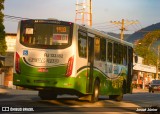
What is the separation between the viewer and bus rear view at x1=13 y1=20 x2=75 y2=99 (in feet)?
65.5

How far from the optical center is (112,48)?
25.1 meters

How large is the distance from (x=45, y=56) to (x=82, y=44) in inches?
71.0

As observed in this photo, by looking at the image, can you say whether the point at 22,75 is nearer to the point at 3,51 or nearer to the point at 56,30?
the point at 56,30

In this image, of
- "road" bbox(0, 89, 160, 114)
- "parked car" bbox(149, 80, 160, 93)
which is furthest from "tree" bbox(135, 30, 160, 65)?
"road" bbox(0, 89, 160, 114)

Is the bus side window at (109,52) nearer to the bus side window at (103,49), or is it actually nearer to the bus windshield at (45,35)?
the bus side window at (103,49)

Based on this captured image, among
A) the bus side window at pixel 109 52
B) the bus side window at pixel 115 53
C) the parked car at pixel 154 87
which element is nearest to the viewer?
the bus side window at pixel 109 52

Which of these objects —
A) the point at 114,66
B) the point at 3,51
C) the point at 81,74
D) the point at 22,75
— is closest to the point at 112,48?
the point at 114,66

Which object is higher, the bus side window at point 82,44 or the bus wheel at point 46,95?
the bus side window at point 82,44

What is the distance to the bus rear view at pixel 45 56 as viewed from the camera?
19969mm

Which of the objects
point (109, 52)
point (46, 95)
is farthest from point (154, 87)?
point (46, 95)

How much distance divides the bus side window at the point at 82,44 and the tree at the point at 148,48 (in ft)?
287

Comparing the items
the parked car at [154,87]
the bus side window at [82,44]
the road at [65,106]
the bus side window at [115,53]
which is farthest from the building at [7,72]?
the bus side window at [82,44]

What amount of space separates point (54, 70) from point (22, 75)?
54.1 inches

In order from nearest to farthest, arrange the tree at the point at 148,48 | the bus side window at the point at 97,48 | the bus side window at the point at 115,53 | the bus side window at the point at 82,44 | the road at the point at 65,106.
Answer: the road at the point at 65,106 < the bus side window at the point at 82,44 < the bus side window at the point at 97,48 < the bus side window at the point at 115,53 < the tree at the point at 148,48
